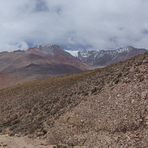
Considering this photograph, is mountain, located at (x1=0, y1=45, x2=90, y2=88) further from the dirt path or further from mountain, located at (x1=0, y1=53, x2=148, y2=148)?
the dirt path

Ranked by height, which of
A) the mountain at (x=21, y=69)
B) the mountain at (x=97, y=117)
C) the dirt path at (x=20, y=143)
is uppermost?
the mountain at (x=21, y=69)

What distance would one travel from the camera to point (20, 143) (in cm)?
1792

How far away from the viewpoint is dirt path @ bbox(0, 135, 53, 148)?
54.5 ft

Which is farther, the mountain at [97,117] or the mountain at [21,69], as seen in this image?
the mountain at [21,69]

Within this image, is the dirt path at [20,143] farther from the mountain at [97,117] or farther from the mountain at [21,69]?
the mountain at [21,69]

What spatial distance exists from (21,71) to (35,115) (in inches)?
4783

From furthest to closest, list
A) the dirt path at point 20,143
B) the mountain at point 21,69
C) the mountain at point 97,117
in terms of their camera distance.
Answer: the mountain at point 21,69 < the dirt path at point 20,143 < the mountain at point 97,117

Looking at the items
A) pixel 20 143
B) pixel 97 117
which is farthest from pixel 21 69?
pixel 97 117

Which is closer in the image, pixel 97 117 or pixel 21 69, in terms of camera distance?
pixel 97 117

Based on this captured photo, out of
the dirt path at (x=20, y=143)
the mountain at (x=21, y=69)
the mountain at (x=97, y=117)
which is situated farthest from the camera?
the mountain at (x=21, y=69)

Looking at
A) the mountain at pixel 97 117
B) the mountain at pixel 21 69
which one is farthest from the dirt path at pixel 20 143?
the mountain at pixel 21 69

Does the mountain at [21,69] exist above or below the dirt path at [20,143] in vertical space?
above

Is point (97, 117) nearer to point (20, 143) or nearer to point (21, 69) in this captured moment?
point (20, 143)

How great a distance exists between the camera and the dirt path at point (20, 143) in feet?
54.5
